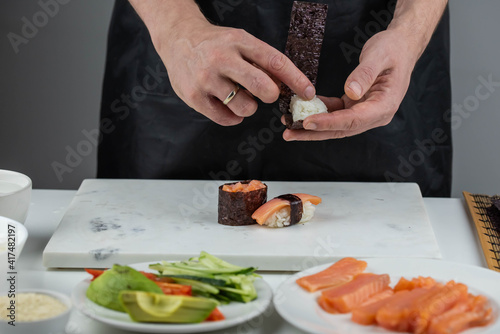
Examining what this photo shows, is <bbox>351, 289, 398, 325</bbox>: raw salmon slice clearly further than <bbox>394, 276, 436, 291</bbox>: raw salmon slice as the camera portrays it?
No

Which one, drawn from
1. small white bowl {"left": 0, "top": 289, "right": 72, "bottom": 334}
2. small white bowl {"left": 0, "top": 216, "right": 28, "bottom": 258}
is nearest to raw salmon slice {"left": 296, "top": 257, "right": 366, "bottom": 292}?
small white bowl {"left": 0, "top": 289, "right": 72, "bottom": 334}

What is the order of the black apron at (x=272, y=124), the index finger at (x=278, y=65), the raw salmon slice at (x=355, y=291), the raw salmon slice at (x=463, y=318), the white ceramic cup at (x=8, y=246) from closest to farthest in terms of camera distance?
the raw salmon slice at (x=463, y=318), the raw salmon slice at (x=355, y=291), the white ceramic cup at (x=8, y=246), the index finger at (x=278, y=65), the black apron at (x=272, y=124)

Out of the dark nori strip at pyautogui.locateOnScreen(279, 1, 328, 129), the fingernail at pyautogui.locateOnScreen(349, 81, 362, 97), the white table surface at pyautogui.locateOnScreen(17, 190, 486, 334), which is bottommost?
the white table surface at pyautogui.locateOnScreen(17, 190, 486, 334)

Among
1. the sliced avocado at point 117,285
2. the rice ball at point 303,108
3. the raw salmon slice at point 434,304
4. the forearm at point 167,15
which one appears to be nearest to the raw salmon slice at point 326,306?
the raw salmon slice at point 434,304

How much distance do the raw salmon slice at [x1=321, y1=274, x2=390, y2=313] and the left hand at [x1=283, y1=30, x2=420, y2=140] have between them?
58 cm

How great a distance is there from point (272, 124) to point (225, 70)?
582 millimetres

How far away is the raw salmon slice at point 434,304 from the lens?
1114 millimetres

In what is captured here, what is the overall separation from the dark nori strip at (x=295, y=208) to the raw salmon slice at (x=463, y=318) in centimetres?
61

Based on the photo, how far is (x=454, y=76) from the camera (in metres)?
3.98

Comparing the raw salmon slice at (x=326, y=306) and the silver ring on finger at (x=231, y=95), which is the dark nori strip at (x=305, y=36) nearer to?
the silver ring on finger at (x=231, y=95)

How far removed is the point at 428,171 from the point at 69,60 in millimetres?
2599

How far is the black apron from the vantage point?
229 cm

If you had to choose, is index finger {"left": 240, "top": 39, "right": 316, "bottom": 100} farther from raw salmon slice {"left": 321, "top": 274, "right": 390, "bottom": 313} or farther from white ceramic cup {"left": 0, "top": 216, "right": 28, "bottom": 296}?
Answer: white ceramic cup {"left": 0, "top": 216, "right": 28, "bottom": 296}

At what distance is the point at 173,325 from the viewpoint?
1125 millimetres
